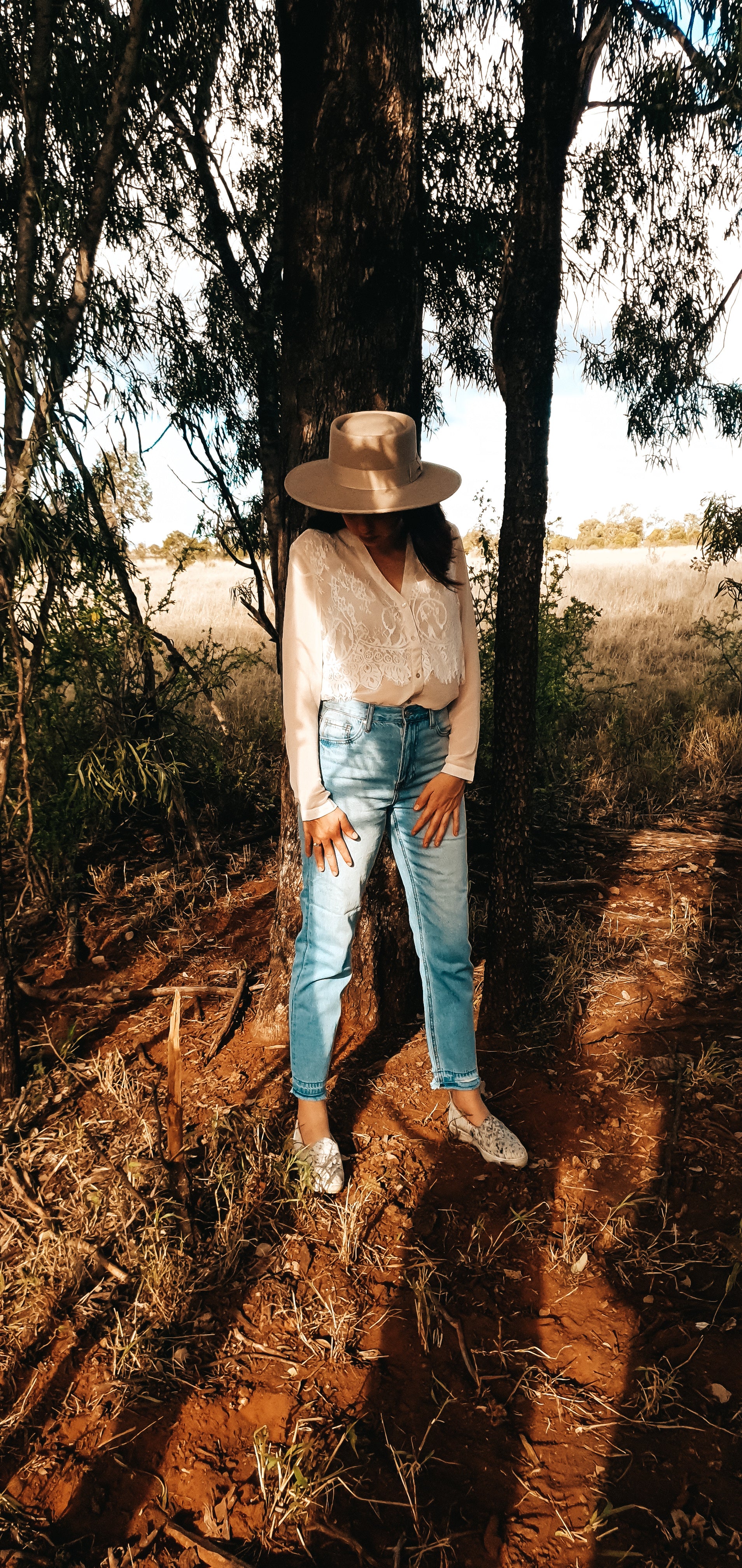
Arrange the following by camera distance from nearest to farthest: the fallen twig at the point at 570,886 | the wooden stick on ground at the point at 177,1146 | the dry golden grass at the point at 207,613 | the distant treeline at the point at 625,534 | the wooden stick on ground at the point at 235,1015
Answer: the wooden stick on ground at the point at 177,1146 → the wooden stick on ground at the point at 235,1015 → the fallen twig at the point at 570,886 → the dry golden grass at the point at 207,613 → the distant treeline at the point at 625,534

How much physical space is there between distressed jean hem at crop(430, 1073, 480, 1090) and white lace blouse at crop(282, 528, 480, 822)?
2.64 ft

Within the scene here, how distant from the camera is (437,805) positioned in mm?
2174

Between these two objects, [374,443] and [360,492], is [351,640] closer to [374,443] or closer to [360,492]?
[360,492]

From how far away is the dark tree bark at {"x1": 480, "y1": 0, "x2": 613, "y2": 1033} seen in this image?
7.81 ft

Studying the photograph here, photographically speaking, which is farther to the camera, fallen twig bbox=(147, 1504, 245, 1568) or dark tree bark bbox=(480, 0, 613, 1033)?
dark tree bark bbox=(480, 0, 613, 1033)

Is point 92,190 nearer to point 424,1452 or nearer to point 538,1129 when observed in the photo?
point 538,1129

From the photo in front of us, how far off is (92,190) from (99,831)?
105 inches

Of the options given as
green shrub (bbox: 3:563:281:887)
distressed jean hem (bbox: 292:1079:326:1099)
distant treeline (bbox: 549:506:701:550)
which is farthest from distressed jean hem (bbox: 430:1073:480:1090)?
distant treeline (bbox: 549:506:701:550)

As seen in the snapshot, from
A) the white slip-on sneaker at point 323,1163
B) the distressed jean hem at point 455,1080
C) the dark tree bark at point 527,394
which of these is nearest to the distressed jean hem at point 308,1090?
the white slip-on sneaker at point 323,1163

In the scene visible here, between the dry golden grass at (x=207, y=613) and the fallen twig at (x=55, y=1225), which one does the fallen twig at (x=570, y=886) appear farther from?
the dry golden grass at (x=207, y=613)

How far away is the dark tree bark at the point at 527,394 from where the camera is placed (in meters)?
2.38

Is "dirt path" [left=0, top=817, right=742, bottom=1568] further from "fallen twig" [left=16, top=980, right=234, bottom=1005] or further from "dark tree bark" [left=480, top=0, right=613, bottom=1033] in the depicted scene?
"dark tree bark" [left=480, top=0, right=613, bottom=1033]

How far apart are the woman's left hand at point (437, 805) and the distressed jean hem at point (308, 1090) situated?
0.67m

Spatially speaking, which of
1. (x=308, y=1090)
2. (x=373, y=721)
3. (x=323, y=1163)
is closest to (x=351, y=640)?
(x=373, y=721)
